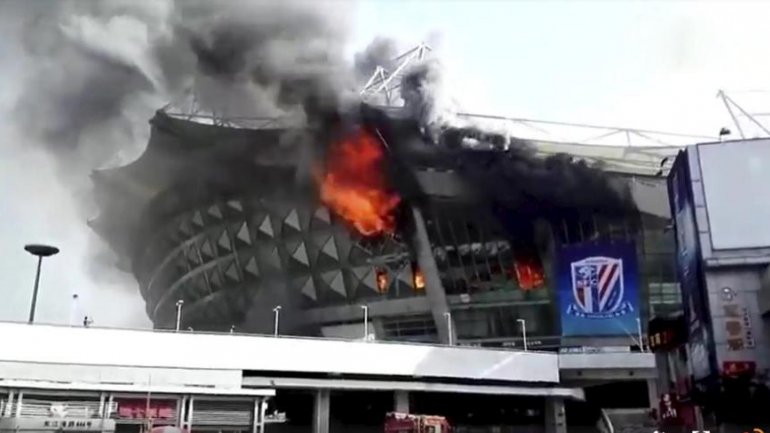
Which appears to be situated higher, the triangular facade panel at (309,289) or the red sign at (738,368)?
the triangular facade panel at (309,289)

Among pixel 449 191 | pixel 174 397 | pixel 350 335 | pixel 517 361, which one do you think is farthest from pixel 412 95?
pixel 174 397

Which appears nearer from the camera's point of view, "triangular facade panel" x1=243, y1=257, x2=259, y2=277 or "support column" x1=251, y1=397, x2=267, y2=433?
"support column" x1=251, y1=397, x2=267, y2=433

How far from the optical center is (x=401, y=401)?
38.6 m

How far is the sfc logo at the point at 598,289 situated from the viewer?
48.0m

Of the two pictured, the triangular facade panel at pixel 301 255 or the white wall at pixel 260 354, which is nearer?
the white wall at pixel 260 354

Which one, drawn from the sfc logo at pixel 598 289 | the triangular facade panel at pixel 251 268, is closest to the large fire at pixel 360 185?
the triangular facade panel at pixel 251 268

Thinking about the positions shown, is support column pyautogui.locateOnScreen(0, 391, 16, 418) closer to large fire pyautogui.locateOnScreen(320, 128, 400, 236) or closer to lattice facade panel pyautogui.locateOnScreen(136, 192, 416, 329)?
large fire pyautogui.locateOnScreen(320, 128, 400, 236)

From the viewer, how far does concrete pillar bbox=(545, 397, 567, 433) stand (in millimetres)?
41562

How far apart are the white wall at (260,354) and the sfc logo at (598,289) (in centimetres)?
682

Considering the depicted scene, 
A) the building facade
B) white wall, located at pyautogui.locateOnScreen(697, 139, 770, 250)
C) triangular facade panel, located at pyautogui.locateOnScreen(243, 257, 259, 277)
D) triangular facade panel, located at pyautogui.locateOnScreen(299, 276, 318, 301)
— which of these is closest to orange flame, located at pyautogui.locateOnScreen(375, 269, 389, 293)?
the building facade

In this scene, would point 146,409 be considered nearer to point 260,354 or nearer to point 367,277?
point 260,354

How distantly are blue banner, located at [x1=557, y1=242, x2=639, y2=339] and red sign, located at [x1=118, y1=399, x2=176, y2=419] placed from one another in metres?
31.3

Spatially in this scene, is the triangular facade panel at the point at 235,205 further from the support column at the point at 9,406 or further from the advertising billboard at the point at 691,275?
the advertising billboard at the point at 691,275

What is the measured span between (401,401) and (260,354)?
862 centimetres
